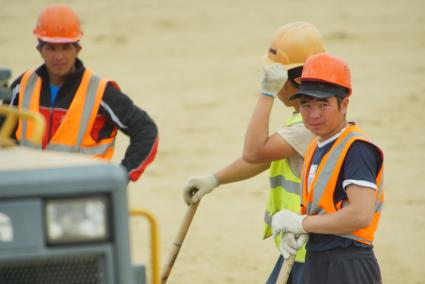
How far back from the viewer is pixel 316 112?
445 centimetres

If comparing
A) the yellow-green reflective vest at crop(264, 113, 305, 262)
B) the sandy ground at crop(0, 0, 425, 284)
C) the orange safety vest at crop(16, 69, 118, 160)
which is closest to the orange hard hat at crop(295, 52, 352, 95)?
the yellow-green reflective vest at crop(264, 113, 305, 262)

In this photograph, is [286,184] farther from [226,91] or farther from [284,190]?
[226,91]

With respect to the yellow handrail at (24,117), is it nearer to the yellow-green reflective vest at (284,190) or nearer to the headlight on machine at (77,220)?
the headlight on machine at (77,220)

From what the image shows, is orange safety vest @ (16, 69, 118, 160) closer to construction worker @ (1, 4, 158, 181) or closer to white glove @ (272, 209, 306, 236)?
construction worker @ (1, 4, 158, 181)

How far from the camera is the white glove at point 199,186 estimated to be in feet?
17.6

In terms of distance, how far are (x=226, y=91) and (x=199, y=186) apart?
8.96 metres

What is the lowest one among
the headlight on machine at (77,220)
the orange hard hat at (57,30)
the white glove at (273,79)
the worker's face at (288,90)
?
the headlight on machine at (77,220)

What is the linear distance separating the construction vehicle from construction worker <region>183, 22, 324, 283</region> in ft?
5.20

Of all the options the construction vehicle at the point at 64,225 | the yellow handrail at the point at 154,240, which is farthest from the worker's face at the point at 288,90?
the construction vehicle at the point at 64,225

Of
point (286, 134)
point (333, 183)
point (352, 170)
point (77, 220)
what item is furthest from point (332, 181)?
point (77, 220)

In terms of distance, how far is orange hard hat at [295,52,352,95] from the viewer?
176 inches

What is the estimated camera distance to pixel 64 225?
10.7 ft

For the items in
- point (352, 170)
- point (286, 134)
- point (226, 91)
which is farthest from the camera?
point (226, 91)

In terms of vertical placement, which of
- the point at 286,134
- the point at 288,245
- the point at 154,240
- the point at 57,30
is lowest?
the point at 288,245
